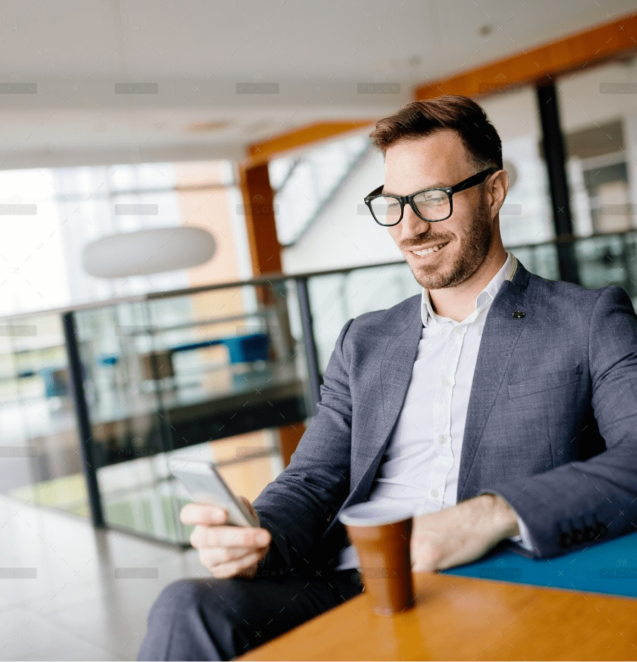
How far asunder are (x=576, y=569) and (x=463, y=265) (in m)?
0.73

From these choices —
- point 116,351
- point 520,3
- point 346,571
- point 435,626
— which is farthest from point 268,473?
point 520,3

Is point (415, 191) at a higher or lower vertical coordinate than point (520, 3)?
lower

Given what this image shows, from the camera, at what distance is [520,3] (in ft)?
18.9

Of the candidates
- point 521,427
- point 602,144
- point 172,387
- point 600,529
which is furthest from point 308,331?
point 602,144

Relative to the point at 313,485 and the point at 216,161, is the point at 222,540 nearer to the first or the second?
the point at 313,485

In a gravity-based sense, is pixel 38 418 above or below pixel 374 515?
below

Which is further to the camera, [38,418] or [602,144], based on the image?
[602,144]

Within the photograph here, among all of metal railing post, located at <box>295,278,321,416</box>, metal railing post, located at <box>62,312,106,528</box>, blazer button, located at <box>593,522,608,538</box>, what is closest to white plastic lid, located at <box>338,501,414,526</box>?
blazer button, located at <box>593,522,608,538</box>

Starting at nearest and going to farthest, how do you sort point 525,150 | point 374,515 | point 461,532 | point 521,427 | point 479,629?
point 479,629 < point 374,515 < point 461,532 < point 521,427 < point 525,150

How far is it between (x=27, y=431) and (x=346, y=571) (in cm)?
414

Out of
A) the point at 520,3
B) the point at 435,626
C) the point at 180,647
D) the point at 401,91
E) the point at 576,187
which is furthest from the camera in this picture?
the point at 401,91

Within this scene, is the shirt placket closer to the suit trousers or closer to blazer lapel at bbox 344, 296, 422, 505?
blazer lapel at bbox 344, 296, 422, 505

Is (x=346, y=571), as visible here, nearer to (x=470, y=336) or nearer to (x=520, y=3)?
(x=470, y=336)

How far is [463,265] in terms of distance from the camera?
5.12 feet
